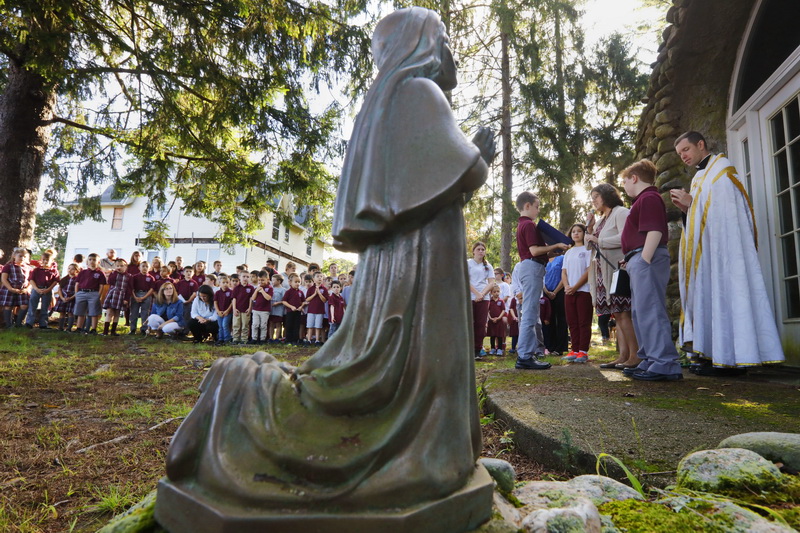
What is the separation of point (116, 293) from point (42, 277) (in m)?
1.85

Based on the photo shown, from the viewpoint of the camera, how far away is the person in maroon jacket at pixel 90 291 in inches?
437

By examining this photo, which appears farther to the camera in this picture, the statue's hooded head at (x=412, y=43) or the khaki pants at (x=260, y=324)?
the khaki pants at (x=260, y=324)

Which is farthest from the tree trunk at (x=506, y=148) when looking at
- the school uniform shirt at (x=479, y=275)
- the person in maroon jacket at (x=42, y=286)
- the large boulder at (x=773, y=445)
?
the person in maroon jacket at (x=42, y=286)

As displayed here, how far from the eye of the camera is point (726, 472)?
195 cm

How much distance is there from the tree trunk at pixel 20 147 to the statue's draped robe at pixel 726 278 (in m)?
11.5

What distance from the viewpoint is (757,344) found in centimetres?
396

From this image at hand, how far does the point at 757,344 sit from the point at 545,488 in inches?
124

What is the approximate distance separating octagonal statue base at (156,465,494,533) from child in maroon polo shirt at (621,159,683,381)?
11.1 feet

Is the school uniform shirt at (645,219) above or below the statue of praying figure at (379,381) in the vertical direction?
above

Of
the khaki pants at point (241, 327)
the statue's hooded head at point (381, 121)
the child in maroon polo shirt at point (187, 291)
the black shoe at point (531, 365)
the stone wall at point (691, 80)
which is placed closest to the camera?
the statue's hooded head at point (381, 121)

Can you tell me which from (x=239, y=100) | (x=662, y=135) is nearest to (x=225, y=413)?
(x=662, y=135)

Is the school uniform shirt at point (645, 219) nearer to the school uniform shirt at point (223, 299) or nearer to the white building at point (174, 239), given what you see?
the school uniform shirt at point (223, 299)

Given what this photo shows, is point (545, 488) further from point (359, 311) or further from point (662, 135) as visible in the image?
point (662, 135)

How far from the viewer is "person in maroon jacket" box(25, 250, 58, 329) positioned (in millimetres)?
11305
